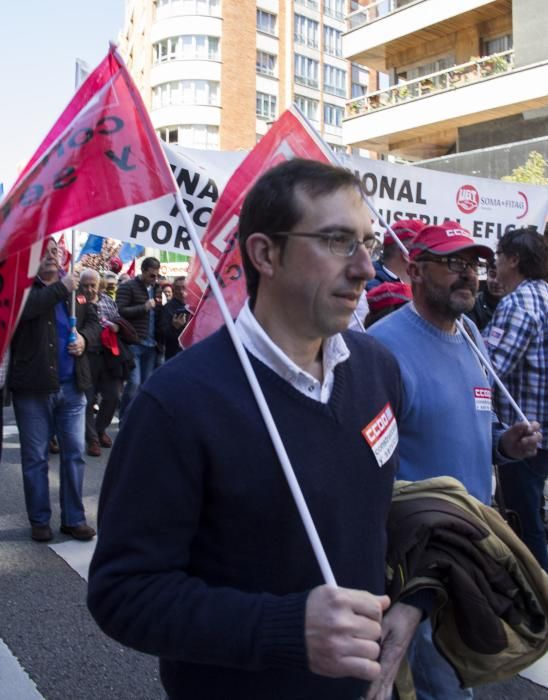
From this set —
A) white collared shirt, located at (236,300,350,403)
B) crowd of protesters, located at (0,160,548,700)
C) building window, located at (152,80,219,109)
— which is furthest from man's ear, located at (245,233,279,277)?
building window, located at (152,80,219,109)

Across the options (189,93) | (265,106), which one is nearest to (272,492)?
(189,93)

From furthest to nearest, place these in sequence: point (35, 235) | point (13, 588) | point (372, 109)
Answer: point (372, 109) < point (13, 588) < point (35, 235)

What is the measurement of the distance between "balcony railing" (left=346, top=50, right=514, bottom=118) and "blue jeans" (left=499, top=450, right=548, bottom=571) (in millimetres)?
20579

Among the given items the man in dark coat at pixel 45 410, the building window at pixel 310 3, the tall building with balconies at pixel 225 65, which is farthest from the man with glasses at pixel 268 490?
the building window at pixel 310 3

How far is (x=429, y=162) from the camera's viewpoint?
19859 mm

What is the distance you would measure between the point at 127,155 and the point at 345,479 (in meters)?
1.20

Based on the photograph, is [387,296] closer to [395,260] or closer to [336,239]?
[395,260]

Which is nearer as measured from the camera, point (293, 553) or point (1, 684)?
point (293, 553)

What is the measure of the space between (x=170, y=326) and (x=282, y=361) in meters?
8.48

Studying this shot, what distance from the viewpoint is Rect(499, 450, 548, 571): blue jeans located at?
4.08 m

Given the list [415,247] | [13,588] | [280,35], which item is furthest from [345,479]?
[280,35]

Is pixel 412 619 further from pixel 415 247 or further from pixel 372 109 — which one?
pixel 372 109

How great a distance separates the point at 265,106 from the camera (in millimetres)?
49531

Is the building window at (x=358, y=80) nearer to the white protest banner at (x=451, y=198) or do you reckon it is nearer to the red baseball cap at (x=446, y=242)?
the white protest banner at (x=451, y=198)
